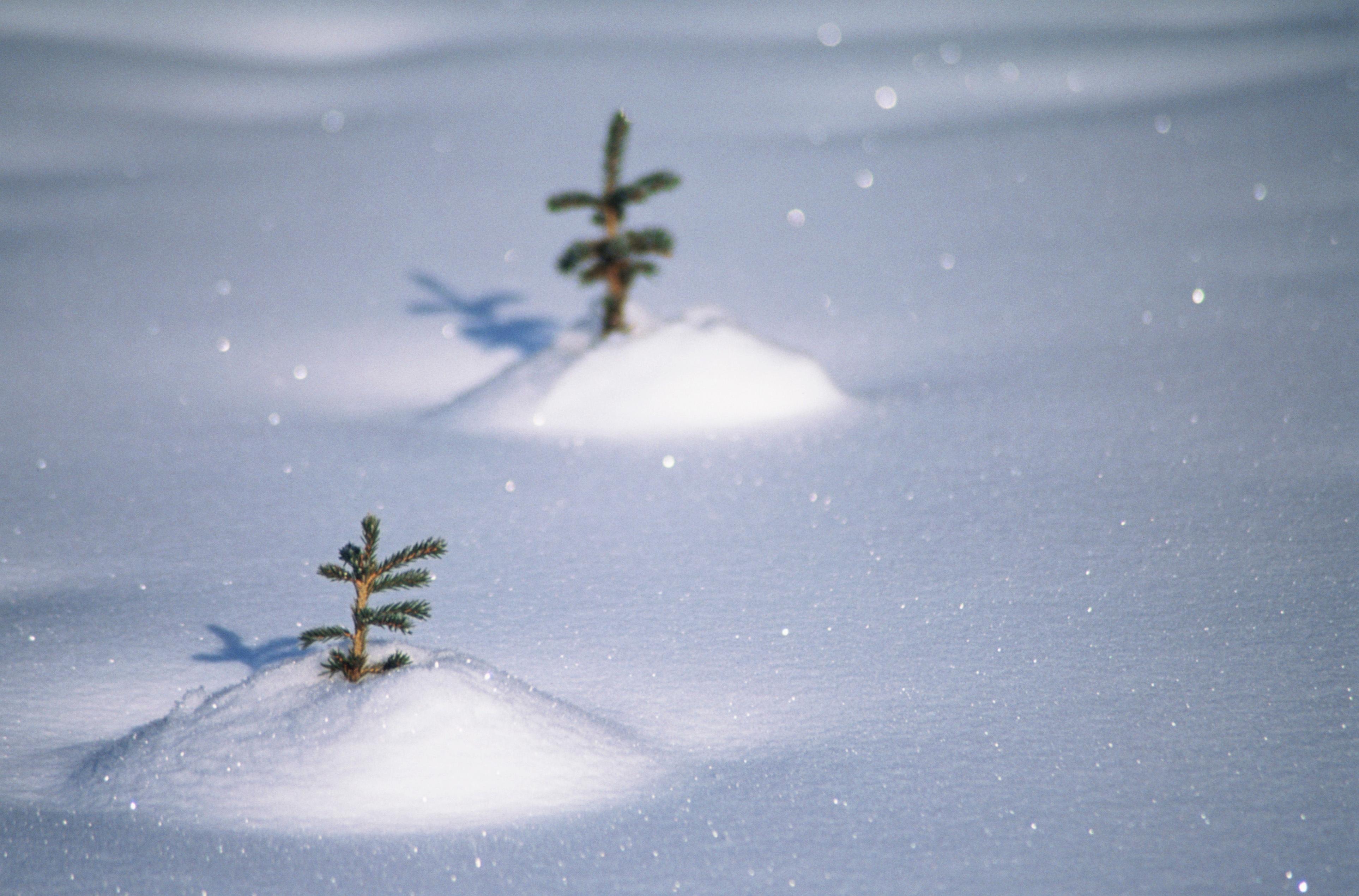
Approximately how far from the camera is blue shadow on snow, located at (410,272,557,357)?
7934 mm

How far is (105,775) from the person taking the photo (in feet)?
10.9

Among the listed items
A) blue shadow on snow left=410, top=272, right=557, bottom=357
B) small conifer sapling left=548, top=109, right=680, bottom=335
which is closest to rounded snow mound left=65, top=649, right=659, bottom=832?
small conifer sapling left=548, top=109, right=680, bottom=335

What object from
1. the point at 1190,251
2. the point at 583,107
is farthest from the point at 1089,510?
the point at 583,107

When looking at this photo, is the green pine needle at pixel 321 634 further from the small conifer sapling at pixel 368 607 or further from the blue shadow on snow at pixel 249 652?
the blue shadow on snow at pixel 249 652

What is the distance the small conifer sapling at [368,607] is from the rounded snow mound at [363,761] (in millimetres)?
56

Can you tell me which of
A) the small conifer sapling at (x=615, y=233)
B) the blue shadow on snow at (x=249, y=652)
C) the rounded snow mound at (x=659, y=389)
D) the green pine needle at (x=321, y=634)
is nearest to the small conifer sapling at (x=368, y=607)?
the green pine needle at (x=321, y=634)

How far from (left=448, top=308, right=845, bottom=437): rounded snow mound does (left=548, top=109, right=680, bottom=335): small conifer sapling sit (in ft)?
1.18

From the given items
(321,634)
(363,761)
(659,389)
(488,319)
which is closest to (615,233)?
(659,389)

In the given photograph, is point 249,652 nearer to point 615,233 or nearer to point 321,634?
point 321,634

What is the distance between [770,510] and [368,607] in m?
2.38

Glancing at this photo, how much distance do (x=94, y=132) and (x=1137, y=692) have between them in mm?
12870

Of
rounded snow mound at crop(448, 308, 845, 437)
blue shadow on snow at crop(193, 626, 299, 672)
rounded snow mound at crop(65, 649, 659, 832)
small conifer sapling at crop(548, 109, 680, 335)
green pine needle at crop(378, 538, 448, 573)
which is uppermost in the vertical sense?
small conifer sapling at crop(548, 109, 680, 335)

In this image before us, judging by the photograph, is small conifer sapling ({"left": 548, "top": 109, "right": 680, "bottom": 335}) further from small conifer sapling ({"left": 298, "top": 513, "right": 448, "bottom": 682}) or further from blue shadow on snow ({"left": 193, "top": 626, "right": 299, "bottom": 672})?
small conifer sapling ({"left": 298, "top": 513, "right": 448, "bottom": 682})

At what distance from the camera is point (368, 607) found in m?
3.33
